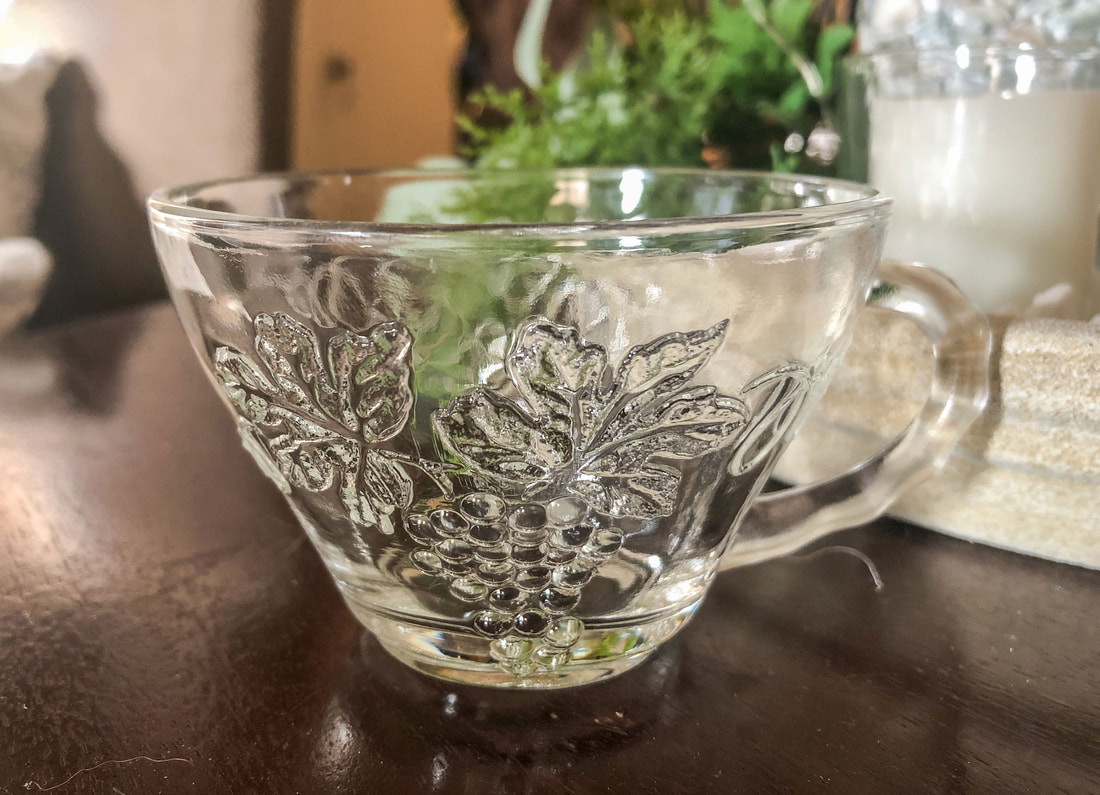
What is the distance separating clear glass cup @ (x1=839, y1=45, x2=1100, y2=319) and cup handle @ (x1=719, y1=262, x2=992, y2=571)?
7cm

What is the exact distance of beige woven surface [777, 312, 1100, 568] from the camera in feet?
0.76

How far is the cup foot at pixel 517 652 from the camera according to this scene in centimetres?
20

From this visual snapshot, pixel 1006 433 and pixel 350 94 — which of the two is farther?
pixel 350 94

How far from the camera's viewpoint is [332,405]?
17 cm

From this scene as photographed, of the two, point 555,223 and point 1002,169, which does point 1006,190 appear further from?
point 555,223

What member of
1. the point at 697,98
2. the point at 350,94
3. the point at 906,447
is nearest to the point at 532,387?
the point at 906,447

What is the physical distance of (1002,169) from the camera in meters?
0.28

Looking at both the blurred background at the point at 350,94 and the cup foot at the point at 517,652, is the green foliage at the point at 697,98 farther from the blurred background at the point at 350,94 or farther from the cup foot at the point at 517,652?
the cup foot at the point at 517,652

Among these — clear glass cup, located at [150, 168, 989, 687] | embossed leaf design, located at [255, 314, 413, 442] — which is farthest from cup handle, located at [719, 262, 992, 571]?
embossed leaf design, located at [255, 314, 413, 442]

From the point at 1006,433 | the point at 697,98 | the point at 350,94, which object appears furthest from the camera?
the point at 350,94

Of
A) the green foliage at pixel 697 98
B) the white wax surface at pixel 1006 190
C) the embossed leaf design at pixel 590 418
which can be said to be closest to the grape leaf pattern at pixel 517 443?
the embossed leaf design at pixel 590 418

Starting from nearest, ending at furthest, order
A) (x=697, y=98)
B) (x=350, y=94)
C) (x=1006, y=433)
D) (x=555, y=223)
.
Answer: (x=555, y=223)
(x=1006, y=433)
(x=697, y=98)
(x=350, y=94)

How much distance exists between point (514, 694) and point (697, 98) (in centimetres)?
30

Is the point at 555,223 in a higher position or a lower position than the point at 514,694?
higher
